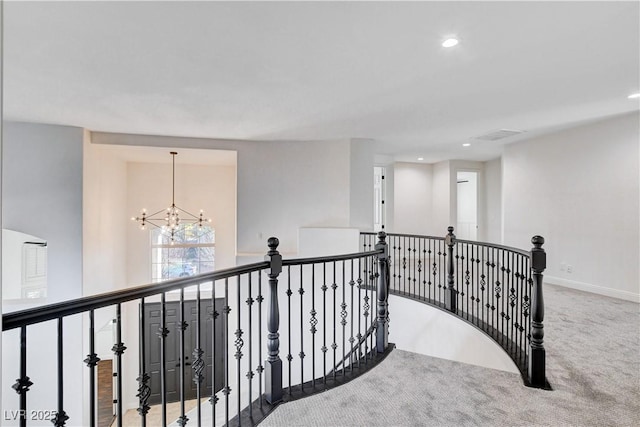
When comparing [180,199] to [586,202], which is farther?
[180,199]

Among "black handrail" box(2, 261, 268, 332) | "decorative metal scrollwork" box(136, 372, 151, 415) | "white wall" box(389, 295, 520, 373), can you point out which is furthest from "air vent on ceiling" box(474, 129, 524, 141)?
"decorative metal scrollwork" box(136, 372, 151, 415)

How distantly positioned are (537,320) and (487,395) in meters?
0.69

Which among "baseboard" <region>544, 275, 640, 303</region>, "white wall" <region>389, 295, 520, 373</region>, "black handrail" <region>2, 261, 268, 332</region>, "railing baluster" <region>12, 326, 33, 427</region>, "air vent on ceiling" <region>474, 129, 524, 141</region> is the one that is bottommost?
"white wall" <region>389, 295, 520, 373</region>

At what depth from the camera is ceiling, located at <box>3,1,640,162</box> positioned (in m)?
2.38

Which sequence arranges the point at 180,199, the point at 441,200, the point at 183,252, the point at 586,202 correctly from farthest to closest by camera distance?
the point at 441,200 < the point at 183,252 < the point at 180,199 < the point at 586,202

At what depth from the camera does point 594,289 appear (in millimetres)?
5113

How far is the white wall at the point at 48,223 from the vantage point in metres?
5.08

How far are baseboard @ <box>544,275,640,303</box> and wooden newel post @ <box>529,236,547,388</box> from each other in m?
3.17

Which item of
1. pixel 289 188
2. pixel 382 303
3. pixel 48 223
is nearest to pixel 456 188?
pixel 289 188

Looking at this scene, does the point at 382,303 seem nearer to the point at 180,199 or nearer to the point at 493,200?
the point at 180,199

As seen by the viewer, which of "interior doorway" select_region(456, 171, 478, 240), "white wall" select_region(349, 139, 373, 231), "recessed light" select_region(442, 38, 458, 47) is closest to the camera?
"recessed light" select_region(442, 38, 458, 47)

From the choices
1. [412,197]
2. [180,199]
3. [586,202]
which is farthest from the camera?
[412,197]

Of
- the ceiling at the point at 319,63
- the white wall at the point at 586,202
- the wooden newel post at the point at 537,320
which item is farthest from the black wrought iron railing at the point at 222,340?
the white wall at the point at 586,202

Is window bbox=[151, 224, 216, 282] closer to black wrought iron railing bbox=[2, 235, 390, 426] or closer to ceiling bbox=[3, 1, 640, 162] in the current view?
black wrought iron railing bbox=[2, 235, 390, 426]
